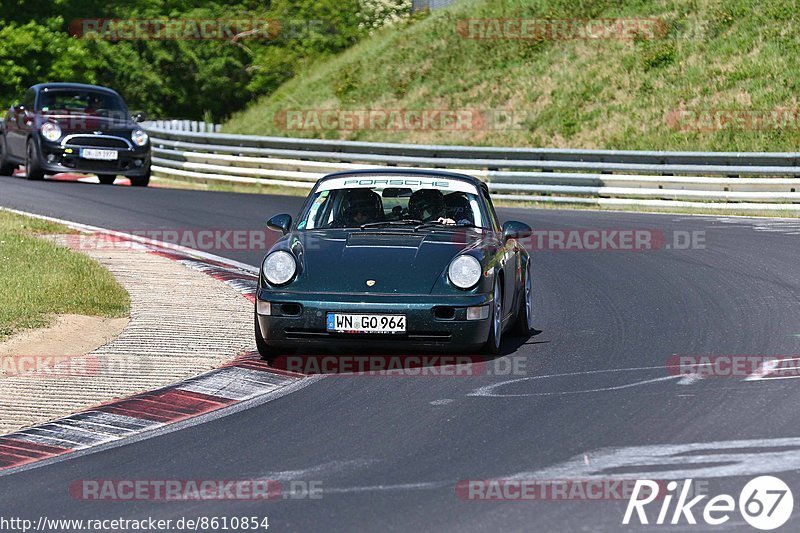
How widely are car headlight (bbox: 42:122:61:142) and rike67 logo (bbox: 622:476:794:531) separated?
61.2 ft

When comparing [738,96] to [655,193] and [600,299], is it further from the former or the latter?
[600,299]

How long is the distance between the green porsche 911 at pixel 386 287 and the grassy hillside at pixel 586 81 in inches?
742

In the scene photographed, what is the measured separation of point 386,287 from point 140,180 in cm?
1604

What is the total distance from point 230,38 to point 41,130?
108 feet

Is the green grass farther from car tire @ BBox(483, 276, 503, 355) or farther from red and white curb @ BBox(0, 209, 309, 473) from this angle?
car tire @ BBox(483, 276, 503, 355)

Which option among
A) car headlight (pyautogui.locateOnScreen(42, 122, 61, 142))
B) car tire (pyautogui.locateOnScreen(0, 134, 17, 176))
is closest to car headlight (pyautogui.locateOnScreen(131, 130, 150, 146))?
car headlight (pyautogui.locateOnScreen(42, 122, 61, 142))

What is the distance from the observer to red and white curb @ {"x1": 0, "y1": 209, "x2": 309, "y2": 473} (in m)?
7.03

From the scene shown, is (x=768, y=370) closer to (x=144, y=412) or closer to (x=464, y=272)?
(x=464, y=272)

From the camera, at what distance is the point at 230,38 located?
182 feet

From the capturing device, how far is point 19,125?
78.7 feet

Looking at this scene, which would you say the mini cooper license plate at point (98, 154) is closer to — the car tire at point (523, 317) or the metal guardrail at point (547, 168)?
the metal guardrail at point (547, 168)

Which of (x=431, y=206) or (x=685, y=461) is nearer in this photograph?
(x=685, y=461)

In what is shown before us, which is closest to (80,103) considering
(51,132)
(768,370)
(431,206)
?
(51,132)

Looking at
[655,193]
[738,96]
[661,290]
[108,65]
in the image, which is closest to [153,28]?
[108,65]
